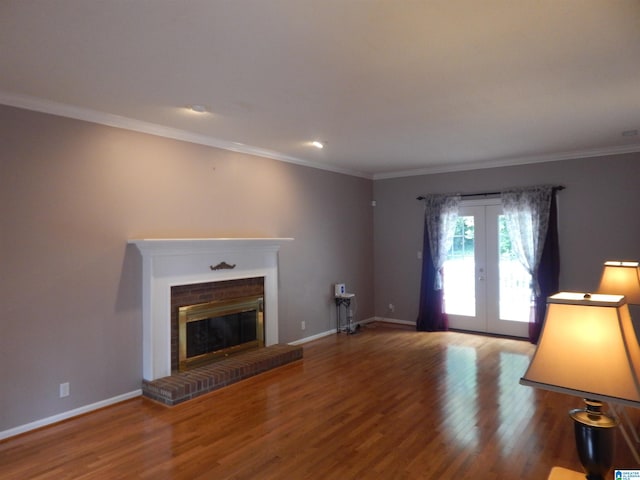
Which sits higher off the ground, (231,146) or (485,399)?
(231,146)

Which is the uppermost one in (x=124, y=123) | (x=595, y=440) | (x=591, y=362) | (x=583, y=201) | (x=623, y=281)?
(x=124, y=123)

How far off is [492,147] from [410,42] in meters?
3.41

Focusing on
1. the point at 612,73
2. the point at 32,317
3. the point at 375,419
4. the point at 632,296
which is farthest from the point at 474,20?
the point at 32,317

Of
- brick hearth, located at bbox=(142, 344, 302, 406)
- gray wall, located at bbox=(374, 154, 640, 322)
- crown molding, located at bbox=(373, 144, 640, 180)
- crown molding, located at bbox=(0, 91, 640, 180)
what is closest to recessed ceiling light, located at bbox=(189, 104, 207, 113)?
crown molding, located at bbox=(0, 91, 640, 180)

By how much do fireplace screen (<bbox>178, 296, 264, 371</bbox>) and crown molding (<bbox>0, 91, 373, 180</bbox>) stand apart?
1.86 m

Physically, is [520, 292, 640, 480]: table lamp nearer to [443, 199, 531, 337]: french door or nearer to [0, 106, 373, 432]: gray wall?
[0, 106, 373, 432]: gray wall

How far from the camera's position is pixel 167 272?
4223 millimetres

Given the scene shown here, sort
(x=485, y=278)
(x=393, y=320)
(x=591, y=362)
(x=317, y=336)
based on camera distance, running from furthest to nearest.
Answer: (x=393, y=320), (x=485, y=278), (x=317, y=336), (x=591, y=362)

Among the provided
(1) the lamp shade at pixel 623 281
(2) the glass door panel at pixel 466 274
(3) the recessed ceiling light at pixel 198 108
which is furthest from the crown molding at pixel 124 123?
(1) the lamp shade at pixel 623 281

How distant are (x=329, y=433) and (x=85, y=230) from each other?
2.78m

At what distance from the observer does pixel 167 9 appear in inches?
83.6

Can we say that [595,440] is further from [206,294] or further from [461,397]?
[206,294]

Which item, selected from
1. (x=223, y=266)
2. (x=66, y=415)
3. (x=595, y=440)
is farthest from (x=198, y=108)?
(x=595, y=440)

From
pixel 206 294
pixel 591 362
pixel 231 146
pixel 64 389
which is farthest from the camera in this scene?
pixel 231 146
